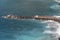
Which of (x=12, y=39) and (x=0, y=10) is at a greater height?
(x=0, y=10)

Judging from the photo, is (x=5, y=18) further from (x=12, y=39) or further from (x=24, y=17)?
(x=12, y=39)

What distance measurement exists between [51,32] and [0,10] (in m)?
30.7

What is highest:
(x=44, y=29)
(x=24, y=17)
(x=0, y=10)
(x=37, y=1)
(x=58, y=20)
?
(x=37, y=1)

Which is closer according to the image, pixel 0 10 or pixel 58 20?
pixel 58 20

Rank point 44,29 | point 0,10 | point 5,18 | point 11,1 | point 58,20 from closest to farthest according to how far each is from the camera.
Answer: point 44,29
point 58,20
point 5,18
point 0,10
point 11,1

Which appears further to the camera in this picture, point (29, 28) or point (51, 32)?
A: point (29, 28)

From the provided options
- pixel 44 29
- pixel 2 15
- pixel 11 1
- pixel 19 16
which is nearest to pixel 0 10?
pixel 2 15

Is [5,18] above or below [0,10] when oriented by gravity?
below

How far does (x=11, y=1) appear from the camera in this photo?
9906 centimetres

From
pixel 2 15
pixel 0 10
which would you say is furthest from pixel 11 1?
pixel 2 15

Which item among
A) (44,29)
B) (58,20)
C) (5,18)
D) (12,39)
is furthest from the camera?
(5,18)

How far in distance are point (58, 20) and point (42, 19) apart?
4890 mm

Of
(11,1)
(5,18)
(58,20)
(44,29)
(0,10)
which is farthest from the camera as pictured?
(11,1)

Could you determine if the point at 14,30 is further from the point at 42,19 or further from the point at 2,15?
the point at 2,15
